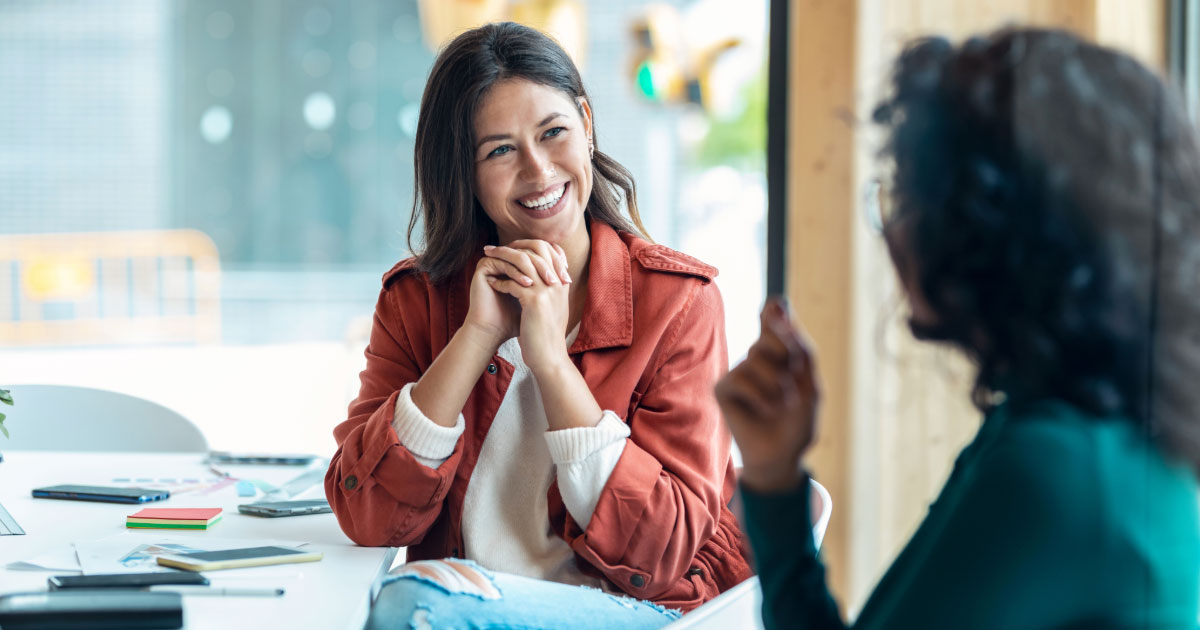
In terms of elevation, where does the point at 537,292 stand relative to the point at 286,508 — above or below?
above

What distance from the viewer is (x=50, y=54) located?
210 inches

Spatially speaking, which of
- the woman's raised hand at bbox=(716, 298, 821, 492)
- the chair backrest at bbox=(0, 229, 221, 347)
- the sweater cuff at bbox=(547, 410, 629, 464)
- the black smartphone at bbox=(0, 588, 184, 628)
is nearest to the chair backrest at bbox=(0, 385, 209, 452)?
the sweater cuff at bbox=(547, 410, 629, 464)

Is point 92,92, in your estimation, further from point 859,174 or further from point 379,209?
point 859,174

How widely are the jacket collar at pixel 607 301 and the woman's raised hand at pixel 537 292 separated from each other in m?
0.06

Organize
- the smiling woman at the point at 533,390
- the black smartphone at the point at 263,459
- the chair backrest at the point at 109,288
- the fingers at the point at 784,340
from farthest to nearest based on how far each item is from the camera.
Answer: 1. the chair backrest at the point at 109,288
2. the black smartphone at the point at 263,459
3. the smiling woman at the point at 533,390
4. the fingers at the point at 784,340

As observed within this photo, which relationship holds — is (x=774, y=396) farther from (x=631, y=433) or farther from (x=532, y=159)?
(x=532, y=159)

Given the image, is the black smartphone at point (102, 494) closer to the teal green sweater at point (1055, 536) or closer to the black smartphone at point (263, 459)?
the black smartphone at point (263, 459)

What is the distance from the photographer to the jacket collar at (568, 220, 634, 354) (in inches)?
46.4

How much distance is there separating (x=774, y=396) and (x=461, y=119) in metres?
0.72

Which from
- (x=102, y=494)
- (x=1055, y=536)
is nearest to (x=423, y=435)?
(x=102, y=494)

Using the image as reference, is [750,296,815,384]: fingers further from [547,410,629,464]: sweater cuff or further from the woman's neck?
the woman's neck

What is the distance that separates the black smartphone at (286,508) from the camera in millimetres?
1192

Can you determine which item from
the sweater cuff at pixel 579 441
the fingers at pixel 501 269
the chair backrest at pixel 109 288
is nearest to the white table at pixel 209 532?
the sweater cuff at pixel 579 441

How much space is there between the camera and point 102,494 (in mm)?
1265
